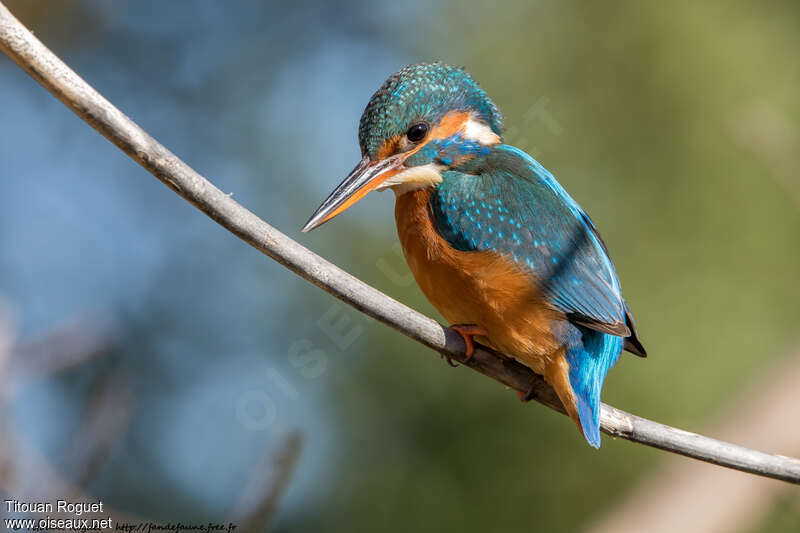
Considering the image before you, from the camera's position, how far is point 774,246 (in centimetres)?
502

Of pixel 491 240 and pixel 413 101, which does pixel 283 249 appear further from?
pixel 413 101

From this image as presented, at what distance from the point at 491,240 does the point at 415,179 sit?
0.35 meters

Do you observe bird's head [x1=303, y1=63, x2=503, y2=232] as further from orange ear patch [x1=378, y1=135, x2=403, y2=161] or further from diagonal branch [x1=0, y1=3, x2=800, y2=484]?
diagonal branch [x1=0, y1=3, x2=800, y2=484]

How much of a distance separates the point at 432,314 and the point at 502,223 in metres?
2.17

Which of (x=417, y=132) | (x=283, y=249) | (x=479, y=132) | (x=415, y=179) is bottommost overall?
(x=283, y=249)

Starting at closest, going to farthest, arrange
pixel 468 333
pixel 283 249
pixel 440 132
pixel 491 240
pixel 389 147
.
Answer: pixel 283 249, pixel 468 333, pixel 491 240, pixel 389 147, pixel 440 132

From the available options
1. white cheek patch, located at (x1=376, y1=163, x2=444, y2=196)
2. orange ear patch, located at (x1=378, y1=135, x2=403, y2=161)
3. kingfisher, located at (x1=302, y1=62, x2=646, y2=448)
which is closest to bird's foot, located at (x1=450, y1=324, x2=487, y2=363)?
kingfisher, located at (x1=302, y1=62, x2=646, y2=448)

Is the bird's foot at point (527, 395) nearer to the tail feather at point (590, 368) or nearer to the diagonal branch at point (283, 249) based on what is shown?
the diagonal branch at point (283, 249)

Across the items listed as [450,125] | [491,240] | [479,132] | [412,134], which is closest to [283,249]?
[491,240]

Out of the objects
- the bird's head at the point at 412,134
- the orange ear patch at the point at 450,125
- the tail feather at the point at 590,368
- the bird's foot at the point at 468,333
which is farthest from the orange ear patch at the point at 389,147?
the tail feather at the point at 590,368

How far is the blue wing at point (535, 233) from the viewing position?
2572 millimetres

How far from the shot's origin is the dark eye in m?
2.76

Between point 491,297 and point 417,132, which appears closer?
point 491,297

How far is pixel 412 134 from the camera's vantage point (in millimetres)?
2768
